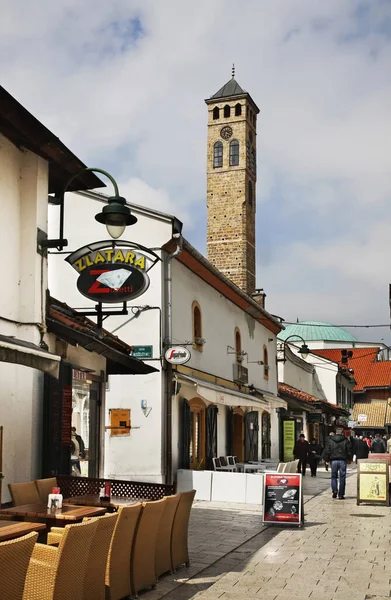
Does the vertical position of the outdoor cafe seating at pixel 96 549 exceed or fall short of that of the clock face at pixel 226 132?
it falls short

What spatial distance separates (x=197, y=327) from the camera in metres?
20.0

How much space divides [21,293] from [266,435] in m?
19.2

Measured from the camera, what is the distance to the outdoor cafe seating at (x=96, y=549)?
546cm

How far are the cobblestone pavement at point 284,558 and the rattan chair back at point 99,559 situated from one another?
3.17ft

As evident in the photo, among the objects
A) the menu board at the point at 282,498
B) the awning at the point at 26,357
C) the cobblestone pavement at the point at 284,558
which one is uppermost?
the awning at the point at 26,357

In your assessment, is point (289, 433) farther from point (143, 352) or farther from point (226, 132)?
point (226, 132)

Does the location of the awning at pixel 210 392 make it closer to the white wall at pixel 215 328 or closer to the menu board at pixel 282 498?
the white wall at pixel 215 328

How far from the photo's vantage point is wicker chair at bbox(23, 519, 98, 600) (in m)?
5.49

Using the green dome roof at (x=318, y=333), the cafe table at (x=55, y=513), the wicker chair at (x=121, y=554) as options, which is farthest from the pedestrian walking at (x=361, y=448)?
the green dome roof at (x=318, y=333)

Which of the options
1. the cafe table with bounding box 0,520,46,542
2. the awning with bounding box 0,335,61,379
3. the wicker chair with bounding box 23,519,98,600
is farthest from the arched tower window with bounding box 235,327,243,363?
the wicker chair with bounding box 23,519,98,600

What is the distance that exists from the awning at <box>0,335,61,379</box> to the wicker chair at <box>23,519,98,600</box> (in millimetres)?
2268

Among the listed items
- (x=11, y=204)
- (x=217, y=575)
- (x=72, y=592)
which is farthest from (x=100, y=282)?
(x=72, y=592)

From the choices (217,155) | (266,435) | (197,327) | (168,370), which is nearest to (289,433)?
(266,435)

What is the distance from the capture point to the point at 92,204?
17.8 m
